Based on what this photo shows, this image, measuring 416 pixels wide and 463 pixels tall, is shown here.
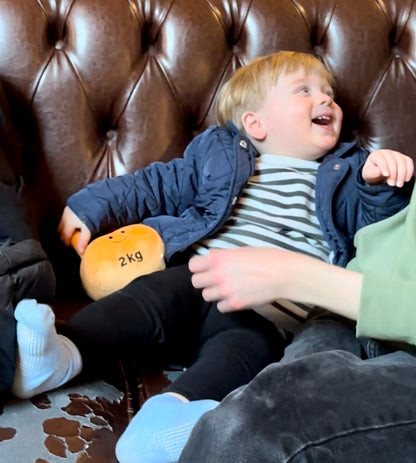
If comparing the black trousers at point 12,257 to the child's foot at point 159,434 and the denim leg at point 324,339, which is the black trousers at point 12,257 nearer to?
the child's foot at point 159,434

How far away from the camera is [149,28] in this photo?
54.4 inches

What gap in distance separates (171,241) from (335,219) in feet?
1.01

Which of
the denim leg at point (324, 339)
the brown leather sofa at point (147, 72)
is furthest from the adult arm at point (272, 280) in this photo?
the brown leather sofa at point (147, 72)

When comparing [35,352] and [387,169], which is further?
[387,169]

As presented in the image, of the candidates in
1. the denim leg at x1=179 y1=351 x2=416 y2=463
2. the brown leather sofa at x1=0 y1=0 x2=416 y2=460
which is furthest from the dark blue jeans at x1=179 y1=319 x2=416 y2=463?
the brown leather sofa at x1=0 y1=0 x2=416 y2=460

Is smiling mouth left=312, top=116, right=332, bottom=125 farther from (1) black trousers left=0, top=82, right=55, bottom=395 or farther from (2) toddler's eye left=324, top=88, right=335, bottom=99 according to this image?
(1) black trousers left=0, top=82, right=55, bottom=395

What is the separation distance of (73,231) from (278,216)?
392 mm

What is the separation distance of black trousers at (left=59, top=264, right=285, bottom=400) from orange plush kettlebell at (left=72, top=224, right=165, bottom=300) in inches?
2.6

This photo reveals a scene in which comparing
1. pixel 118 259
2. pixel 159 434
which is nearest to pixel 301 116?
pixel 118 259

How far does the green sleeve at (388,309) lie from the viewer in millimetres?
744

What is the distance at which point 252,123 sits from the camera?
1333mm

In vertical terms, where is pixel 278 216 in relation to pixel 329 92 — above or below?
below

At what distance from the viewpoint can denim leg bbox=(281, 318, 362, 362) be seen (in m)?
0.91

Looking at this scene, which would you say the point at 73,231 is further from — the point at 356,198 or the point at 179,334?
the point at 356,198
